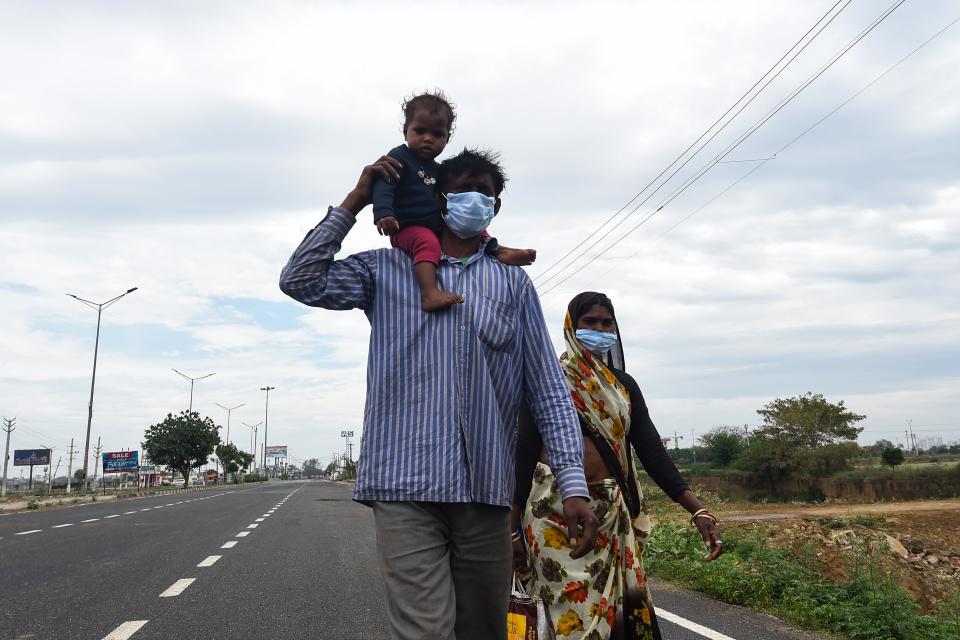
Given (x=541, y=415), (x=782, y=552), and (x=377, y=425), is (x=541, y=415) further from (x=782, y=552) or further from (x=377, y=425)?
(x=782, y=552)

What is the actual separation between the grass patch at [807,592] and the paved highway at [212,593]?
299mm

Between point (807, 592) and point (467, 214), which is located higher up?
point (467, 214)

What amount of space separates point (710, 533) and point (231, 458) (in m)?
127

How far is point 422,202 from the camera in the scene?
265cm

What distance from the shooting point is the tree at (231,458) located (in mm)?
117938

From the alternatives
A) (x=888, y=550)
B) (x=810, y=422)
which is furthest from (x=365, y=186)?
(x=810, y=422)

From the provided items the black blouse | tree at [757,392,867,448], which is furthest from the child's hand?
tree at [757,392,867,448]

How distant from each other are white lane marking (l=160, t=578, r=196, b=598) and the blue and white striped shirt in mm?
5455

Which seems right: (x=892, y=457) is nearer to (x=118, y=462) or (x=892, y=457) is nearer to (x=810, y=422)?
(x=810, y=422)

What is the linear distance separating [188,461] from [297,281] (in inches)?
3062

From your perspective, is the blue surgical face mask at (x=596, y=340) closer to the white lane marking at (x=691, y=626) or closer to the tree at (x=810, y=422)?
the white lane marking at (x=691, y=626)

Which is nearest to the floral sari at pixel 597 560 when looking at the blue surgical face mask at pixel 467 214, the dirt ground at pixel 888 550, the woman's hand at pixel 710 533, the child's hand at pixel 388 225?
the woman's hand at pixel 710 533

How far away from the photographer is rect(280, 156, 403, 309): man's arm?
2.56 meters

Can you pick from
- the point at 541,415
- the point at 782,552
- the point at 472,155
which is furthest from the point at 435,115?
the point at 782,552
